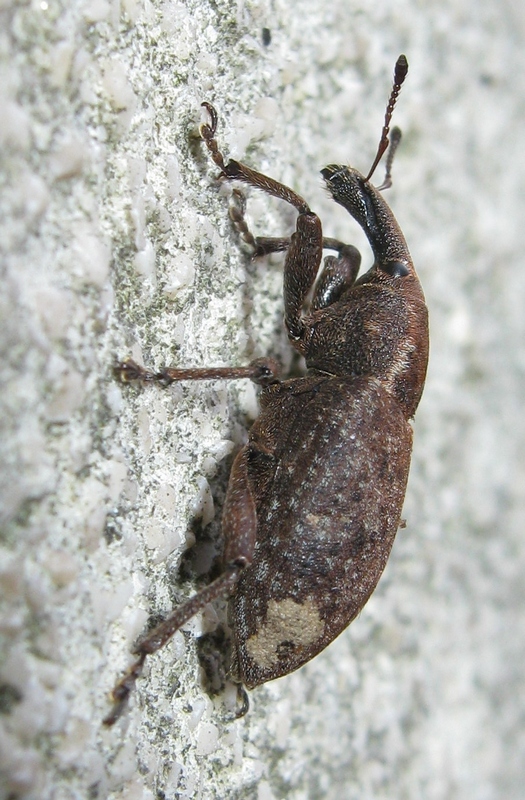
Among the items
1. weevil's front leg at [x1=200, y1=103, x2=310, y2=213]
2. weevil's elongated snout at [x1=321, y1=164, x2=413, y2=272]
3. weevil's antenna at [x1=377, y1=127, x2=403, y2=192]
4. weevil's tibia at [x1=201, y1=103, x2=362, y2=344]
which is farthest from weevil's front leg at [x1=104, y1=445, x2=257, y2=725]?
weevil's antenna at [x1=377, y1=127, x2=403, y2=192]

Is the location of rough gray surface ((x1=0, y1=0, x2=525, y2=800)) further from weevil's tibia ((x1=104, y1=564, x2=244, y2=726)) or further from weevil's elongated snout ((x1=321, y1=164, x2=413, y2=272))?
weevil's elongated snout ((x1=321, y1=164, x2=413, y2=272))

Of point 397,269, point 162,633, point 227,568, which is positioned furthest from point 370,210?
point 162,633

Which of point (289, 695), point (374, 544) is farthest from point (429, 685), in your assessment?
point (374, 544)

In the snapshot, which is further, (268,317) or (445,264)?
(445,264)

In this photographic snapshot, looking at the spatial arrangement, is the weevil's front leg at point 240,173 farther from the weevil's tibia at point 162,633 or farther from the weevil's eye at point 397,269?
the weevil's tibia at point 162,633

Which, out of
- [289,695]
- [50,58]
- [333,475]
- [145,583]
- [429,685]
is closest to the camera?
[50,58]

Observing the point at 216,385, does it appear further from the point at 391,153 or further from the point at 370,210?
the point at 391,153

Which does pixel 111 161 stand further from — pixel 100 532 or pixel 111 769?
pixel 111 769
